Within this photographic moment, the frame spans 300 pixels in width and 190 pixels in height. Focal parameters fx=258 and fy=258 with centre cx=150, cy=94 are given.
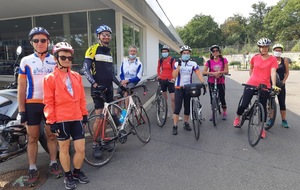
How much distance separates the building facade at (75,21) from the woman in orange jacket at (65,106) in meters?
6.12

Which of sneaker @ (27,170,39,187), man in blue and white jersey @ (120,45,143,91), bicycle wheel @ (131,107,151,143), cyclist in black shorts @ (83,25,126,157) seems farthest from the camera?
man in blue and white jersey @ (120,45,143,91)

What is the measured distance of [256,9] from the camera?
99.6 metres

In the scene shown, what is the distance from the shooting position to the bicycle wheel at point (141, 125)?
4.79 metres

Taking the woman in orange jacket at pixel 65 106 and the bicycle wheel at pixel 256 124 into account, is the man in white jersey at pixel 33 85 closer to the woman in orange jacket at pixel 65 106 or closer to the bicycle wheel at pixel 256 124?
the woman in orange jacket at pixel 65 106

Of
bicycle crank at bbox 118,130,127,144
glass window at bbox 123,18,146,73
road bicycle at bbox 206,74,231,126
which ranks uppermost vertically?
glass window at bbox 123,18,146,73

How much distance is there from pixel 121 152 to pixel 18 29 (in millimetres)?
11345

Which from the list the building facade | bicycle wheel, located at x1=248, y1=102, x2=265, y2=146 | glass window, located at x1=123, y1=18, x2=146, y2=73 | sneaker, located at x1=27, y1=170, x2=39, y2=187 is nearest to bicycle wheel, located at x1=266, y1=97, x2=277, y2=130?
bicycle wheel, located at x1=248, y1=102, x2=265, y2=146

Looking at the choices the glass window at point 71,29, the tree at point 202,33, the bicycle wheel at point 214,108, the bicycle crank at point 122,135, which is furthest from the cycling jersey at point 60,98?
the tree at point 202,33

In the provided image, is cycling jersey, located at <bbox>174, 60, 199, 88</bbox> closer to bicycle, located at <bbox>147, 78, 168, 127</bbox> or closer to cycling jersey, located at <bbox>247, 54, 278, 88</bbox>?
bicycle, located at <bbox>147, 78, 168, 127</bbox>

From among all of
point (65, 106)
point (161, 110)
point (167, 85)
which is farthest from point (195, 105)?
point (65, 106)

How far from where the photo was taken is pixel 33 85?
3324 millimetres

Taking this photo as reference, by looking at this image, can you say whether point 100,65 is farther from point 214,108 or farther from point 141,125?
point 214,108

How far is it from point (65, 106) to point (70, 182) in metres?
0.98

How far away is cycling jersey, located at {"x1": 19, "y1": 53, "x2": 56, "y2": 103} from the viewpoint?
329 cm
